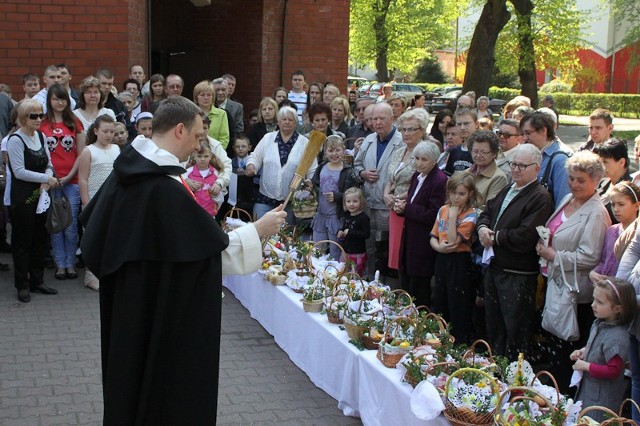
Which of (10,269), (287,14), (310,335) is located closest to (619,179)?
(310,335)

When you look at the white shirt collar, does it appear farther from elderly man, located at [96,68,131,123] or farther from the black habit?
elderly man, located at [96,68,131,123]

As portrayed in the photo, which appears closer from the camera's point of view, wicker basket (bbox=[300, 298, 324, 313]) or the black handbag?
wicker basket (bbox=[300, 298, 324, 313])

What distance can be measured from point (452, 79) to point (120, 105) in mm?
54356

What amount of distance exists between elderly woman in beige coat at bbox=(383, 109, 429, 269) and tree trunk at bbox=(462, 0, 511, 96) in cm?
1532

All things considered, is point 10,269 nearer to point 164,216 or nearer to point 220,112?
point 220,112

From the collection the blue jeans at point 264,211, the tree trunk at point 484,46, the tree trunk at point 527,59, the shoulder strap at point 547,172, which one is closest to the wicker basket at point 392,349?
the shoulder strap at point 547,172

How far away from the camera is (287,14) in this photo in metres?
14.0

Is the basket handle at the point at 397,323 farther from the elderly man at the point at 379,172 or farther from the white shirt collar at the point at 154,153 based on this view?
the elderly man at the point at 379,172

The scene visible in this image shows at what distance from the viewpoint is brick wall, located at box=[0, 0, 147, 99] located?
10.6 metres

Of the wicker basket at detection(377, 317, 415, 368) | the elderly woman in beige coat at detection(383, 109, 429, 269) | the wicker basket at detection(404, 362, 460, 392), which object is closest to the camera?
the wicker basket at detection(404, 362, 460, 392)

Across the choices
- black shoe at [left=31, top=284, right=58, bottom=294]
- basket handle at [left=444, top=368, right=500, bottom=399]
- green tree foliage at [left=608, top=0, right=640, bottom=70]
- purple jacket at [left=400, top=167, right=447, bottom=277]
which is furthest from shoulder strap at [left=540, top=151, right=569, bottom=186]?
green tree foliage at [left=608, top=0, right=640, bottom=70]

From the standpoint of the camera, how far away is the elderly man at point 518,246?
230 inches

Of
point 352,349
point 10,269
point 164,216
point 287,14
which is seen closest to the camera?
point 164,216

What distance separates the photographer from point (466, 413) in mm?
4133
